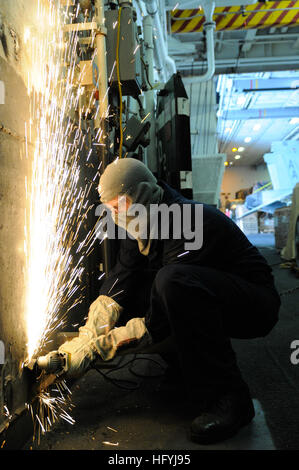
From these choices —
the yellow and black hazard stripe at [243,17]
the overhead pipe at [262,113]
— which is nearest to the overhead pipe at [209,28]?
the yellow and black hazard stripe at [243,17]

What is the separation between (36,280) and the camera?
5.35ft

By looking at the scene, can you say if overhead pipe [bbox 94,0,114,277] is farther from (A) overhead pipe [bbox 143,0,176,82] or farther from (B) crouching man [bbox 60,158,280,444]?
(A) overhead pipe [bbox 143,0,176,82]

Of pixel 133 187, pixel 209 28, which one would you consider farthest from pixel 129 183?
pixel 209 28

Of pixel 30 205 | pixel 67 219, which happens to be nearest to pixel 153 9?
pixel 67 219

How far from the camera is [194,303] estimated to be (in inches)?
59.4

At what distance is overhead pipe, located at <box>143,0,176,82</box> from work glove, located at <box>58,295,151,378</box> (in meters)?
3.72

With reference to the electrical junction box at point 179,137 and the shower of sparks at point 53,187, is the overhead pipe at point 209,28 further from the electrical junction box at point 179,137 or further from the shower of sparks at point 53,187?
the shower of sparks at point 53,187

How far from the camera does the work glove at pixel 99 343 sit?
1580mm

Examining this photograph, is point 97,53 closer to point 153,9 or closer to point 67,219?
point 67,219

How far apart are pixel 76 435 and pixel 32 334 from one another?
0.47 m

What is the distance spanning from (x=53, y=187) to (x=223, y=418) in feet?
4.43

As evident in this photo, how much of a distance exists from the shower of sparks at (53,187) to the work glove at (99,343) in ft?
0.61

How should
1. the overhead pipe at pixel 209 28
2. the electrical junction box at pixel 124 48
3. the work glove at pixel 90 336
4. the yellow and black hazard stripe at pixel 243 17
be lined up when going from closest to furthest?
the work glove at pixel 90 336 → the electrical junction box at pixel 124 48 → the overhead pipe at pixel 209 28 → the yellow and black hazard stripe at pixel 243 17
